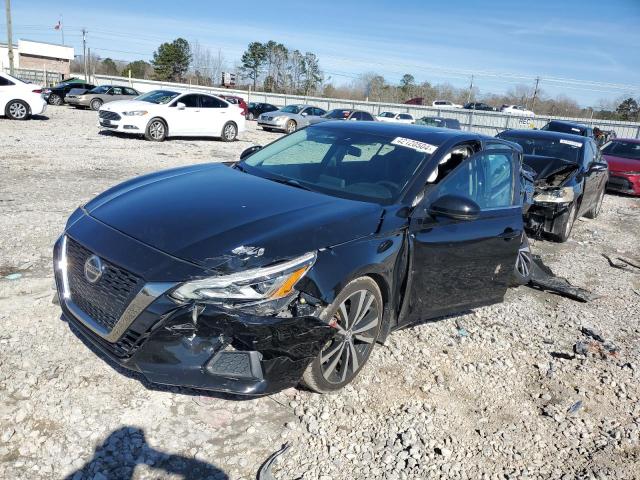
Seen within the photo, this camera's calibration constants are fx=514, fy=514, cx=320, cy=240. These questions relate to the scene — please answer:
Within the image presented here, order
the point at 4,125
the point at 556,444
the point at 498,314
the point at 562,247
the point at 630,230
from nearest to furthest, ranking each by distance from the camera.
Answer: the point at 556,444
the point at 498,314
the point at 562,247
the point at 630,230
the point at 4,125

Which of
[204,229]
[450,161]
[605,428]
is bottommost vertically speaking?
[605,428]

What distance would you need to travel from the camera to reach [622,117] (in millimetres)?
57656

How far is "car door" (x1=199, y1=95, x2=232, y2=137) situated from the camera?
16547 millimetres

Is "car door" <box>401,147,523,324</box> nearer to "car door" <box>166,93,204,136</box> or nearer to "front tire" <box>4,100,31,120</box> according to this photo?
"car door" <box>166,93,204,136</box>

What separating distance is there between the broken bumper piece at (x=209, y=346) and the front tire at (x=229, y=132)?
15389 mm

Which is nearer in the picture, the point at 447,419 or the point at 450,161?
the point at 447,419

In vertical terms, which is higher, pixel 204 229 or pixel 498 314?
pixel 204 229

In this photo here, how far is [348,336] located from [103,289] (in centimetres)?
150

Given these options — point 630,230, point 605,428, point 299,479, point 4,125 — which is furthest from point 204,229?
point 4,125

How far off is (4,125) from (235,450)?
1669 cm

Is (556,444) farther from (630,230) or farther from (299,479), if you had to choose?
(630,230)

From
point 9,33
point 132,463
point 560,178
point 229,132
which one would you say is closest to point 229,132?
point 229,132

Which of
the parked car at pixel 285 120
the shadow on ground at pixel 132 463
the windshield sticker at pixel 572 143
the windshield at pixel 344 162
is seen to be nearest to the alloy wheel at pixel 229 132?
the parked car at pixel 285 120

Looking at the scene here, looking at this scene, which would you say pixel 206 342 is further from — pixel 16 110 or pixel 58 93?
pixel 58 93
